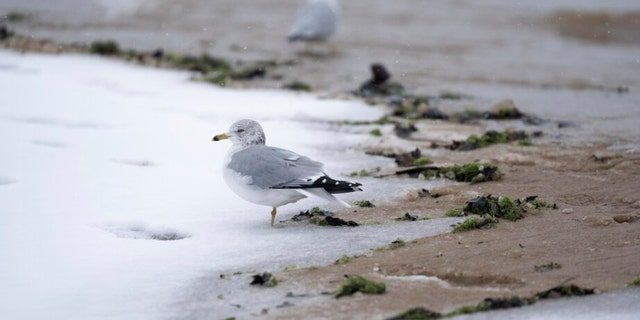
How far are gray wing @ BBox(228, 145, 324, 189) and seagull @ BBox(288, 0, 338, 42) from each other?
27.8 ft

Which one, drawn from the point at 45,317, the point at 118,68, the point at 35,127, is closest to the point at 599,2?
the point at 118,68

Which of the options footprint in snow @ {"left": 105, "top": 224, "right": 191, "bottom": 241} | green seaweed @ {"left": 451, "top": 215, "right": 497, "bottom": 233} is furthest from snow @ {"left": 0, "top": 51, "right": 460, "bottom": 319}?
green seaweed @ {"left": 451, "top": 215, "right": 497, "bottom": 233}

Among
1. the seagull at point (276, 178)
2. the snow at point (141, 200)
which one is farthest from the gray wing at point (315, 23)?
the seagull at point (276, 178)

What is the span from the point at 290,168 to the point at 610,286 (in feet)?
6.45

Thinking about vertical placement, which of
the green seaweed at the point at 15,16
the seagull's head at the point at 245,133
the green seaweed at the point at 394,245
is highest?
the green seaweed at the point at 15,16

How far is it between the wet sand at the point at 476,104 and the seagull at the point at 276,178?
387mm

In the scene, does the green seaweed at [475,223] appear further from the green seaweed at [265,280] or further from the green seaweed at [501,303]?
the green seaweed at [265,280]

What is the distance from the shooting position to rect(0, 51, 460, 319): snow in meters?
4.54

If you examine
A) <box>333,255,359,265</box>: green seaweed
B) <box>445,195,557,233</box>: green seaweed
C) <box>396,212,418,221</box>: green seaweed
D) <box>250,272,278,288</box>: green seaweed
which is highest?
<box>445,195,557,233</box>: green seaweed

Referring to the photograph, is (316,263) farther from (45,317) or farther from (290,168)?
(45,317)

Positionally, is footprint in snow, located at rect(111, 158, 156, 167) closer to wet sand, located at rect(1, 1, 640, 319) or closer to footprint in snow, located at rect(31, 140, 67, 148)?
footprint in snow, located at rect(31, 140, 67, 148)

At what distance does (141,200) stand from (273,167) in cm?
94

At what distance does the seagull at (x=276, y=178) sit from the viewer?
5.48m

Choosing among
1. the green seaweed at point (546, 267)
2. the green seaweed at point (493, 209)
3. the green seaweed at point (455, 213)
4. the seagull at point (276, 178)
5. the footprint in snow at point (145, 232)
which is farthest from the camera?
the green seaweed at point (455, 213)
